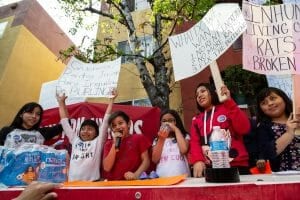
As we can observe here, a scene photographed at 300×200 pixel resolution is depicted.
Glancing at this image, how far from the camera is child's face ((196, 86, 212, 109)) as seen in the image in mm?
3037

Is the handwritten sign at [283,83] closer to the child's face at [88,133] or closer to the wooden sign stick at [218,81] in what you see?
the wooden sign stick at [218,81]

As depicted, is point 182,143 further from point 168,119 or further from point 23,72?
point 23,72

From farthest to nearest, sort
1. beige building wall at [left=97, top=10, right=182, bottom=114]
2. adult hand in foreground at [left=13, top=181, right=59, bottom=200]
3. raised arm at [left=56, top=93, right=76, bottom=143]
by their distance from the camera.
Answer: beige building wall at [left=97, top=10, right=182, bottom=114], raised arm at [left=56, top=93, right=76, bottom=143], adult hand in foreground at [left=13, top=181, right=59, bottom=200]

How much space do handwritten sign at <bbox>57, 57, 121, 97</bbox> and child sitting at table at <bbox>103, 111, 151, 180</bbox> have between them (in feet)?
2.23

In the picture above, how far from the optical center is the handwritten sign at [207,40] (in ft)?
9.21

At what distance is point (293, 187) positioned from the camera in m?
1.34

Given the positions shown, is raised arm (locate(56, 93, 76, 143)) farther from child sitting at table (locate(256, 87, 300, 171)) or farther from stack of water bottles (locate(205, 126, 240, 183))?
stack of water bottles (locate(205, 126, 240, 183))

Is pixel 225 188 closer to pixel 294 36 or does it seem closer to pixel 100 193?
pixel 100 193

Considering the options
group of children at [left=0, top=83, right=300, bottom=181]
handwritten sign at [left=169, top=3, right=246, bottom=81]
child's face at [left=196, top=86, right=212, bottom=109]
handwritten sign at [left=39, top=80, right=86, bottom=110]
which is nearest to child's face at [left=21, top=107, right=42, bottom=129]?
group of children at [left=0, top=83, right=300, bottom=181]

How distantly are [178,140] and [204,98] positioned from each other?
0.61m

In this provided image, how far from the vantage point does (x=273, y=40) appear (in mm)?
2818

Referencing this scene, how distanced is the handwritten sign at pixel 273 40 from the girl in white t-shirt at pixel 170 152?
3.44 feet

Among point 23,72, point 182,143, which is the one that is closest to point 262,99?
point 182,143

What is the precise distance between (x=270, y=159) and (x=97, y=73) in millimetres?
2451
